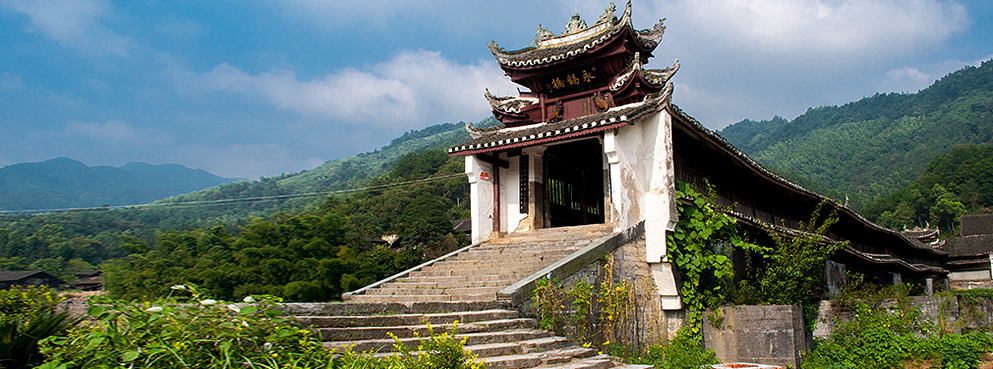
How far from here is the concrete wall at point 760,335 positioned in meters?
9.57

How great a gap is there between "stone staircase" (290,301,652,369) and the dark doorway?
6.56m

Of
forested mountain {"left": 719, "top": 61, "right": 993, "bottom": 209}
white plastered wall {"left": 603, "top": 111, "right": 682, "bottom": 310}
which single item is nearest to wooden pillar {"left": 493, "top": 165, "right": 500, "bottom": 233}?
white plastered wall {"left": 603, "top": 111, "right": 682, "bottom": 310}

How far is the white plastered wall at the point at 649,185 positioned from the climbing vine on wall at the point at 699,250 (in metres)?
0.28

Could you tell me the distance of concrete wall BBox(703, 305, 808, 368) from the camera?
9.57 meters

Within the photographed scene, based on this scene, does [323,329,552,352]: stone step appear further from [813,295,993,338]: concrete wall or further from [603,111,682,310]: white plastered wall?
[813,295,993,338]: concrete wall

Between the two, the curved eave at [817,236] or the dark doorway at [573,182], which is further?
the dark doorway at [573,182]

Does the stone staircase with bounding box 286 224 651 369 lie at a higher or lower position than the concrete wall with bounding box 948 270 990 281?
higher

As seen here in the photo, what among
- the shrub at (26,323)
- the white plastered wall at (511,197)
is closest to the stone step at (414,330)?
the shrub at (26,323)

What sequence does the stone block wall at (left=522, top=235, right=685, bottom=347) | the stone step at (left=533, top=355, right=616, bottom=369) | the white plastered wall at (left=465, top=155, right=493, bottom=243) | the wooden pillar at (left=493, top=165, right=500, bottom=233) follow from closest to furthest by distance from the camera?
the stone step at (left=533, top=355, right=616, bottom=369) < the stone block wall at (left=522, top=235, right=685, bottom=347) < the white plastered wall at (left=465, top=155, right=493, bottom=243) < the wooden pillar at (left=493, top=165, right=500, bottom=233)

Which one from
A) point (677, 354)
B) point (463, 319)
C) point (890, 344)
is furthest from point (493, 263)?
point (890, 344)

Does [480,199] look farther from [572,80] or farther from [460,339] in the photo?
[460,339]

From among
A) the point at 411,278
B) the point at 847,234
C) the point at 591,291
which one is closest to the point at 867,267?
the point at 847,234

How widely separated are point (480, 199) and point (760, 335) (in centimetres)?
624

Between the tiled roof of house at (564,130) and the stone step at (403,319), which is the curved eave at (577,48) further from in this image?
the stone step at (403,319)
